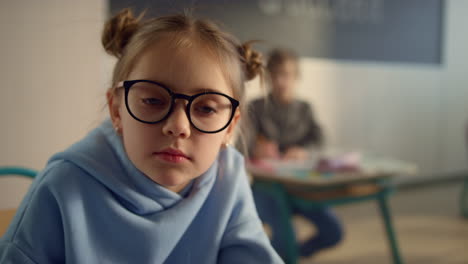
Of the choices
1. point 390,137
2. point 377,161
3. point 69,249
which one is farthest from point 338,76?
point 69,249

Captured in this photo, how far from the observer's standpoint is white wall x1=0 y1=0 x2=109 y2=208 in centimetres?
154

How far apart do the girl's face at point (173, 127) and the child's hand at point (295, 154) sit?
1.57m

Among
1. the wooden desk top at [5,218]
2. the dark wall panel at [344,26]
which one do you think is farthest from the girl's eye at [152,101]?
the dark wall panel at [344,26]

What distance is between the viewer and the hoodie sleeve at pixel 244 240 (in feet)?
2.67

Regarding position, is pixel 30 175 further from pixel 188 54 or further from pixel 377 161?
pixel 377 161

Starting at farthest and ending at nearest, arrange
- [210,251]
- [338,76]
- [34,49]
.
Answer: [338,76], [34,49], [210,251]

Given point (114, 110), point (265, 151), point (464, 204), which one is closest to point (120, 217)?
point (114, 110)

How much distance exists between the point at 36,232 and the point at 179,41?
0.37 metres

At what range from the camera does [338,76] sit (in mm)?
3811

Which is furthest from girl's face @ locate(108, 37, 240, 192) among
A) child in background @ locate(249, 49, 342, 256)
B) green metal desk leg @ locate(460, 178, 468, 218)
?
green metal desk leg @ locate(460, 178, 468, 218)

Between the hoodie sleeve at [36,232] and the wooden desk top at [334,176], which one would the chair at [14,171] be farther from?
the wooden desk top at [334,176]

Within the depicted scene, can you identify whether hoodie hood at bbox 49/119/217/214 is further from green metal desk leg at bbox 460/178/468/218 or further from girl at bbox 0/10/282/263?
green metal desk leg at bbox 460/178/468/218

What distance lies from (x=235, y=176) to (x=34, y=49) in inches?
41.2

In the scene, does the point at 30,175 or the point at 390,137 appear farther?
the point at 390,137
